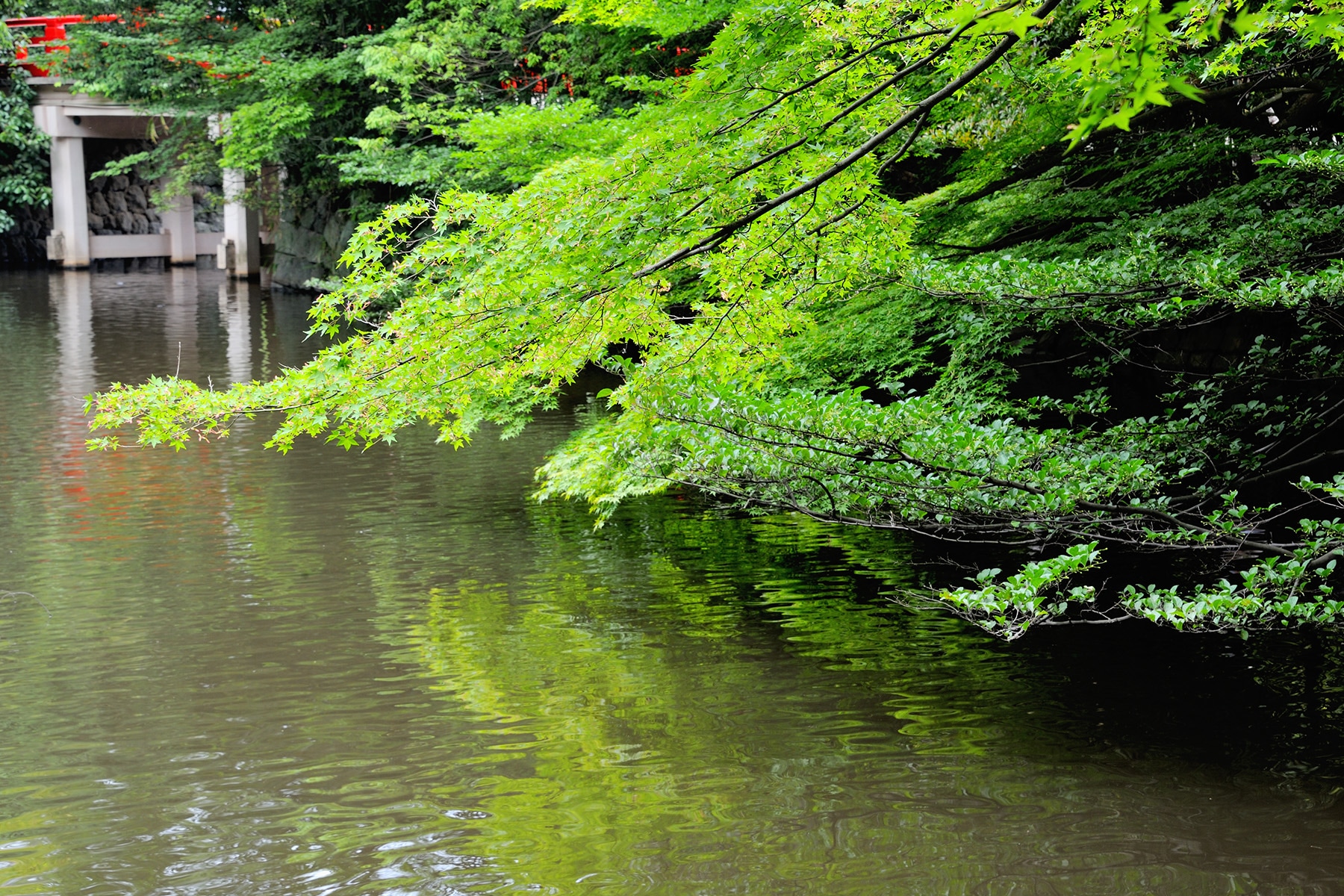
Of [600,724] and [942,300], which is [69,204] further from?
[600,724]

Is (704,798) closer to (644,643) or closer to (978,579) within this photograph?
(978,579)

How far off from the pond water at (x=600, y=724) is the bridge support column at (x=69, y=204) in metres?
28.4

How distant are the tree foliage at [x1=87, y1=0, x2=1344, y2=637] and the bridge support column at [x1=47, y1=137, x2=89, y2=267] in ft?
102

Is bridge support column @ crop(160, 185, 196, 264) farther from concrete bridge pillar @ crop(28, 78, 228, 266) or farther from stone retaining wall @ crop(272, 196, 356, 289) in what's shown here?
stone retaining wall @ crop(272, 196, 356, 289)

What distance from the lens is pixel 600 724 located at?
5578 millimetres

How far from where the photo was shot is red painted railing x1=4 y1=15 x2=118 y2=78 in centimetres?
2807

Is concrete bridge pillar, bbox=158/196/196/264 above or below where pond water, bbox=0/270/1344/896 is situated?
above

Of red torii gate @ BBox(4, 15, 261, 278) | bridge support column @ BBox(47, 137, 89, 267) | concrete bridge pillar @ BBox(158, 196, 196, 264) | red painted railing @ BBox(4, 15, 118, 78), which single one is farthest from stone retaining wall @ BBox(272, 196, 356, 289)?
concrete bridge pillar @ BBox(158, 196, 196, 264)

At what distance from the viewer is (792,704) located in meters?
5.79

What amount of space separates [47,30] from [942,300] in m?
29.4

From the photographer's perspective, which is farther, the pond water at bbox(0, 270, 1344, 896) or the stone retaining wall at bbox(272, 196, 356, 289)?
the stone retaining wall at bbox(272, 196, 356, 289)

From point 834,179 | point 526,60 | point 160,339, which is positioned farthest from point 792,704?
point 160,339

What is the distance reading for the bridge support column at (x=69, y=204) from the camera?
33.9 meters

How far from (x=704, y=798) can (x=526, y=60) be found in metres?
15.1
